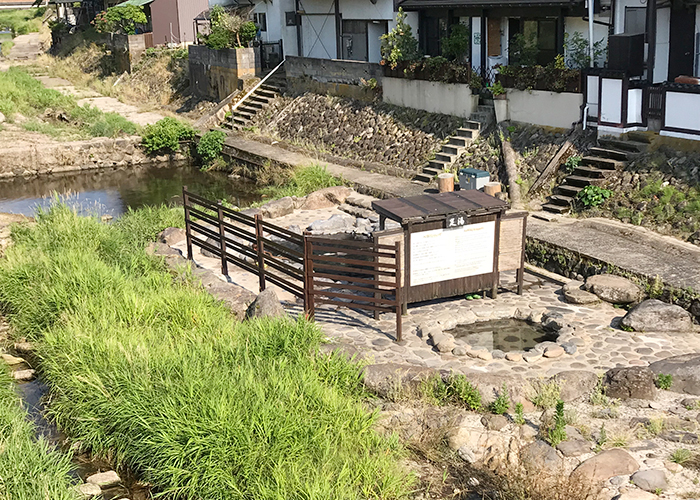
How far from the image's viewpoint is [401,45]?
26.7m

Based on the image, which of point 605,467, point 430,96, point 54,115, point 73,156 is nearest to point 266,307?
point 605,467

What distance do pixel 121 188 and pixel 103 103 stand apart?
12.6 meters

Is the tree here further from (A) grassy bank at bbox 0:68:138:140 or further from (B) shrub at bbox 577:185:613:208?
(A) grassy bank at bbox 0:68:138:140

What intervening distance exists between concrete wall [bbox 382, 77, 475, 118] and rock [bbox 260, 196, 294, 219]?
638cm

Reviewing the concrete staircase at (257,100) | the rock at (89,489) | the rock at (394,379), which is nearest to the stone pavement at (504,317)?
the rock at (394,379)


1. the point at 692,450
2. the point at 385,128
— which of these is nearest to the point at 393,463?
the point at 692,450

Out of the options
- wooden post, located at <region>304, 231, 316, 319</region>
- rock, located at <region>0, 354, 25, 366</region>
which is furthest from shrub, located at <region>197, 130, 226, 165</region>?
wooden post, located at <region>304, 231, 316, 319</region>

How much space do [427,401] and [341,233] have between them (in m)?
7.05

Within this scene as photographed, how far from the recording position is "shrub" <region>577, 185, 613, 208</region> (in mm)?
17856

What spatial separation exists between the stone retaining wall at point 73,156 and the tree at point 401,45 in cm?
966

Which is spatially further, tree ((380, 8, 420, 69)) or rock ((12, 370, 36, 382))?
tree ((380, 8, 420, 69))

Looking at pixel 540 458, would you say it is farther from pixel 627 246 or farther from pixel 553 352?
pixel 627 246

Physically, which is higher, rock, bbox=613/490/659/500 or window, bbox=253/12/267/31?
window, bbox=253/12/267/31

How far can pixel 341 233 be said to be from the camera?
17.2 metres
